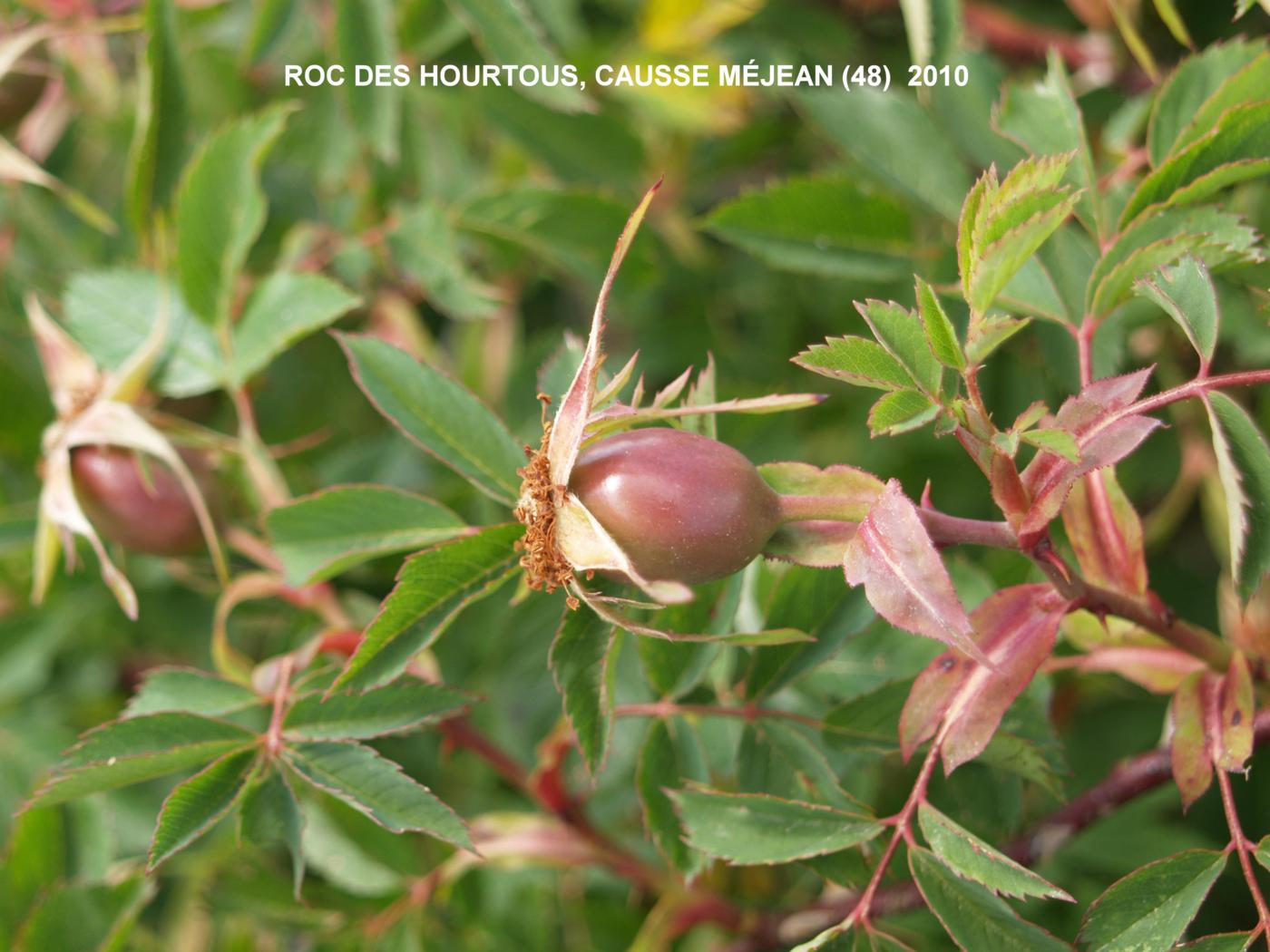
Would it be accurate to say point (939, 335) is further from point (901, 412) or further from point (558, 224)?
point (558, 224)

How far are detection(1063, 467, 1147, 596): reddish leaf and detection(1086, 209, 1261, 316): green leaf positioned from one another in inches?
4.1

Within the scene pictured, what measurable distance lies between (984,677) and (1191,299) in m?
0.21

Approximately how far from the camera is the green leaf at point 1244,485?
533 millimetres

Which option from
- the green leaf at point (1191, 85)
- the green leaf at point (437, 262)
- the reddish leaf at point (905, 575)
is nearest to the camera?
the reddish leaf at point (905, 575)

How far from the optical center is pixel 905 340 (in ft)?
1.75

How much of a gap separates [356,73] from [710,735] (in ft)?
2.12

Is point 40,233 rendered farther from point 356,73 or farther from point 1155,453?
point 1155,453

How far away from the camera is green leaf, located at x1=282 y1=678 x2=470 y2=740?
2.30ft

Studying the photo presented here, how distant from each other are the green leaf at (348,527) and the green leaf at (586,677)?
0.39ft

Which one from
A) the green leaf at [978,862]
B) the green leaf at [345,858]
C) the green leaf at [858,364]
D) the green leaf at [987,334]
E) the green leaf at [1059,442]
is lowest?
the green leaf at [345,858]

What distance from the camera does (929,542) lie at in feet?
1.59

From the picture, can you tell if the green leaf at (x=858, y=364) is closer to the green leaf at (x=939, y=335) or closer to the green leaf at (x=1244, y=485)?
the green leaf at (x=939, y=335)

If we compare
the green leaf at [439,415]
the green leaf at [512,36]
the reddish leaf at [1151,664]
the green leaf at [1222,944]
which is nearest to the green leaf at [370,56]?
the green leaf at [512,36]

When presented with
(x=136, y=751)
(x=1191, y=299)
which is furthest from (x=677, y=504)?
(x=136, y=751)
